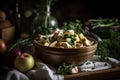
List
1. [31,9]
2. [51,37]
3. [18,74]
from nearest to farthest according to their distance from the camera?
[18,74], [51,37], [31,9]

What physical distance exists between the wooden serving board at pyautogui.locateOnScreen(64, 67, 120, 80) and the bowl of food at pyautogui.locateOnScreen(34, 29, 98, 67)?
6 cm

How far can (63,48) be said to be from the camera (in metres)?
1.03

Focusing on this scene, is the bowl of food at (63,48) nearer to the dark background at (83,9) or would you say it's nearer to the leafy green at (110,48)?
the leafy green at (110,48)

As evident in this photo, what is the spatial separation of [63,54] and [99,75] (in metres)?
0.16

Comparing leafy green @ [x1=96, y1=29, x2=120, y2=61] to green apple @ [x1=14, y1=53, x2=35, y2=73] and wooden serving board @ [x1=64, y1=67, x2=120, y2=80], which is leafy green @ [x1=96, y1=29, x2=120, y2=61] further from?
green apple @ [x1=14, y1=53, x2=35, y2=73]

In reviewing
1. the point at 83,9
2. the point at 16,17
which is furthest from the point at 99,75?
the point at 83,9

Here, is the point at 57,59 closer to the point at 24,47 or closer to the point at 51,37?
the point at 51,37

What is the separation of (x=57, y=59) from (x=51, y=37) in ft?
0.37

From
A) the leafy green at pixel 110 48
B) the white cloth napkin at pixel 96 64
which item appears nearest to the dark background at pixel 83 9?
the leafy green at pixel 110 48

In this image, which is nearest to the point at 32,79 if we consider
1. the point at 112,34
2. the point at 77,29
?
the point at 77,29

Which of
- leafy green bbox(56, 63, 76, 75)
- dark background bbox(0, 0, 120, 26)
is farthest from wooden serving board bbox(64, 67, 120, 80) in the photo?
dark background bbox(0, 0, 120, 26)

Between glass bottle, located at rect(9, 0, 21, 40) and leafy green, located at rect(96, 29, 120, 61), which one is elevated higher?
glass bottle, located at rect(9, 0, 21, 40)

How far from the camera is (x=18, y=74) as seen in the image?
38.8 inches

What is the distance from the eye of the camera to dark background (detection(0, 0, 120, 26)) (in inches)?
77.6
